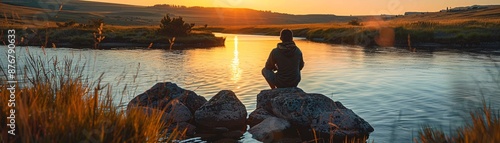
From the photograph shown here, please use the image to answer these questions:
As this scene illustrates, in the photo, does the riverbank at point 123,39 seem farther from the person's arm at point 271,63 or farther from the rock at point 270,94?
the rock at point 270,94

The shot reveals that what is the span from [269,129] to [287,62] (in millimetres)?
2343

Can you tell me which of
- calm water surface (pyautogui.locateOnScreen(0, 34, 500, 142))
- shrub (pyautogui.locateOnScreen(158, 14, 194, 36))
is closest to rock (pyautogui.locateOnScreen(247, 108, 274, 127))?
calm water surface (pyautogui.locateOnScreen(0, 34, 500, 142))

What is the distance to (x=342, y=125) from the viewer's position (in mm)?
10242

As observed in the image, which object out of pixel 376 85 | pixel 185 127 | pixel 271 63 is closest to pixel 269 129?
pixel 185 127

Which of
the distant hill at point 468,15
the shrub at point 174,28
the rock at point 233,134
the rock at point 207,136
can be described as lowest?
the rock at point 207,136

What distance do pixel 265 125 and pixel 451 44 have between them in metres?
42.7

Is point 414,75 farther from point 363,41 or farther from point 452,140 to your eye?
point 363,41

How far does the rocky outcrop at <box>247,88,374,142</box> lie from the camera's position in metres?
10.1

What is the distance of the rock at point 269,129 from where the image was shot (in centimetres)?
997

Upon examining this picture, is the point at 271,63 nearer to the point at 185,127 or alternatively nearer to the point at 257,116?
the point at 257,116

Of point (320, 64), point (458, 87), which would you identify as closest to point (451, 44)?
point (320, 64)

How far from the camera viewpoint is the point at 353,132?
10125 millimetres

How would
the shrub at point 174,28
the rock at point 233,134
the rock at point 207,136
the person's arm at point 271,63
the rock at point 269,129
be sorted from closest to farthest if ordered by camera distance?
the rock at point 269,129 → the rock at point 207,136 → the rock at point 233,134 → the person's arm at point 271,63 → the shrub at point 174,28

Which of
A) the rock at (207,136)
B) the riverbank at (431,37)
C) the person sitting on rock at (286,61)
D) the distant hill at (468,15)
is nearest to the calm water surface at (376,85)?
the rock at (207,136)
